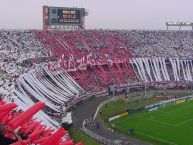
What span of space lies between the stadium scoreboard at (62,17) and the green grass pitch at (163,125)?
27638 mm

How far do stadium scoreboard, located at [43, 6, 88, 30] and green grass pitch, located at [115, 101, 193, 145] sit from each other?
27.6 metres

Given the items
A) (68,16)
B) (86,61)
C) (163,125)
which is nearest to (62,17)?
(68,16)

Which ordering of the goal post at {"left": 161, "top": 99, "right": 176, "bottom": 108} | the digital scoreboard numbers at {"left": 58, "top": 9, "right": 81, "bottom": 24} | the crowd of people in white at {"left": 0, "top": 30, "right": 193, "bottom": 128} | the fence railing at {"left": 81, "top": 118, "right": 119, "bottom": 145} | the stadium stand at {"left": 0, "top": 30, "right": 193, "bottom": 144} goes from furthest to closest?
1. the digital scoreboard numbers at {"left": 58, "top": 9, "right": 81, "bottom": 24}
2. the goal post at {"left": 161, "top": 99, "right": 176, "bottom": 108}
3. the crowd of people in white at {"left": 0, "top": 30, "right": 193, "bottom": 128}
4. the stadium stand at {"left": 0, "top": 30, "right": 193, "bottom": 144}
5. the fence railing at {"left": 81, "top": 118, "right": 119, "bottom": 145}

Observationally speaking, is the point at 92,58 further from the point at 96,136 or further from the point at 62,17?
the point at 96,136

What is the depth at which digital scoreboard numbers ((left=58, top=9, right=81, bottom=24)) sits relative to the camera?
6931 centimetres

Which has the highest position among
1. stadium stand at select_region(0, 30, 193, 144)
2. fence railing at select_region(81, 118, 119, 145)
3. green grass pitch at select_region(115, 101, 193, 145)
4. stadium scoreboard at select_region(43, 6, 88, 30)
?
stadium scoreboard at select_region(43, 6, 88, 30)

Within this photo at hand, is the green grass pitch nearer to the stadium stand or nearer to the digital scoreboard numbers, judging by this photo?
the stadium stand

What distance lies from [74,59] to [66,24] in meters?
13.1

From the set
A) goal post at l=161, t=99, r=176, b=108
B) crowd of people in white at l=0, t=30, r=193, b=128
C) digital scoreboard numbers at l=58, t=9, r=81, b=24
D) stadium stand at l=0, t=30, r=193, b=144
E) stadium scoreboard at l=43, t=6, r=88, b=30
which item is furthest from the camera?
digital scoreboard numbers at l=58, t=9, r=81, b=24

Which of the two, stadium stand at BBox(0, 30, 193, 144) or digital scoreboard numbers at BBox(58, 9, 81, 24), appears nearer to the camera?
stadium stand at BBox(0, 30, 193, 144)

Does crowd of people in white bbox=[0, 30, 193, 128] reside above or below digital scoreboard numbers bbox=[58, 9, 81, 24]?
below

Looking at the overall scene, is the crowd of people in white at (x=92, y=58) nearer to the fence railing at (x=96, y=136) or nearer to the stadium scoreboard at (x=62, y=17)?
the stadium scoreboard at (x=62, y=17)

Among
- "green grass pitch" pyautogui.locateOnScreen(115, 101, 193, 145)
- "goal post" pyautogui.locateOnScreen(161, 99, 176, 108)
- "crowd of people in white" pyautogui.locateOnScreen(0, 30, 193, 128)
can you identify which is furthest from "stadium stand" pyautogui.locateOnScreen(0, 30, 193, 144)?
"goal post" pyautogui.locateOnScreen(161, 99, 176, 108)

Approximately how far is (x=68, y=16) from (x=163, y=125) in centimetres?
3483
